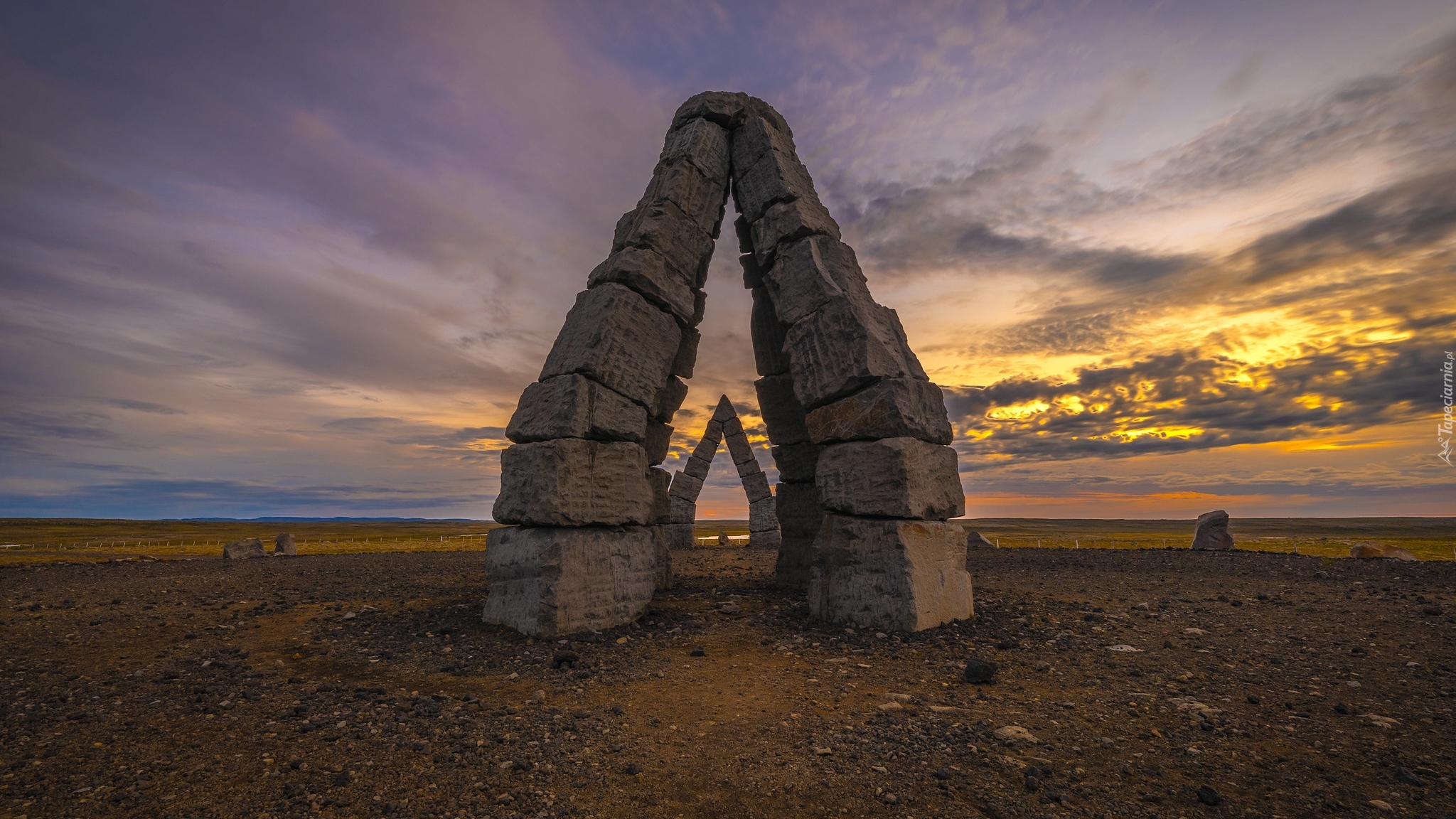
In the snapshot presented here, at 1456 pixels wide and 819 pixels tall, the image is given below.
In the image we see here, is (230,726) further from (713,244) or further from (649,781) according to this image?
(713,244)

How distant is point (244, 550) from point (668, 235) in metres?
16.7

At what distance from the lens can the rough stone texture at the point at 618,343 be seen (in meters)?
7.79

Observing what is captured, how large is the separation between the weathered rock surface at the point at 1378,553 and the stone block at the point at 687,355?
14.7 m

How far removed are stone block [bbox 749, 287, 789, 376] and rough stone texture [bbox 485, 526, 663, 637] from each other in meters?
4.55

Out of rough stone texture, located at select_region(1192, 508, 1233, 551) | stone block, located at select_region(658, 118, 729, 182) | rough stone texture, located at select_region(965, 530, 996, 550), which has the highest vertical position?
stone block, located at select_region(658, 118, 729, 182)

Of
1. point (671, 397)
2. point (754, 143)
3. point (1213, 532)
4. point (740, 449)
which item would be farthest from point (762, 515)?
point (754, 143)

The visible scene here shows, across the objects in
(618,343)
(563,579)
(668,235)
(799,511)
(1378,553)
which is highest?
(668,235)

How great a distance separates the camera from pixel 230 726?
413cm

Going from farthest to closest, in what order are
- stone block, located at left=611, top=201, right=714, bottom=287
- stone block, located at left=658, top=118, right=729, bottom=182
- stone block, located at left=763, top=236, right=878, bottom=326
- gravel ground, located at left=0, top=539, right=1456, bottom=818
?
stone block, located at left=658, top=118, right=729, bottom=182 → stone block, located at left=611, top=201, right=714, bottom=287 → stone block, located at left=763, top=236, right=878, bottom=326 → gravel ground, located at left=0, top=539, right=1456, bottom=818

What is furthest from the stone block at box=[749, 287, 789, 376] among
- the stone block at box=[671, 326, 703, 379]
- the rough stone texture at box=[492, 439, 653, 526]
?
the rough stone texture at box=[492, 439, 653, 526]

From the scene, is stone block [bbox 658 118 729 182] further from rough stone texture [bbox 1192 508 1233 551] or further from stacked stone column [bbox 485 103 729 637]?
rough stone texture [bbox 1192 508 1233 551]

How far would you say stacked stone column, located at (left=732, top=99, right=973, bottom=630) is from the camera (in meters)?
6.86

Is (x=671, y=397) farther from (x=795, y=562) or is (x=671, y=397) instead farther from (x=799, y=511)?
(x=795, y=562)

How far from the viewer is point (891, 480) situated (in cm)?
697
